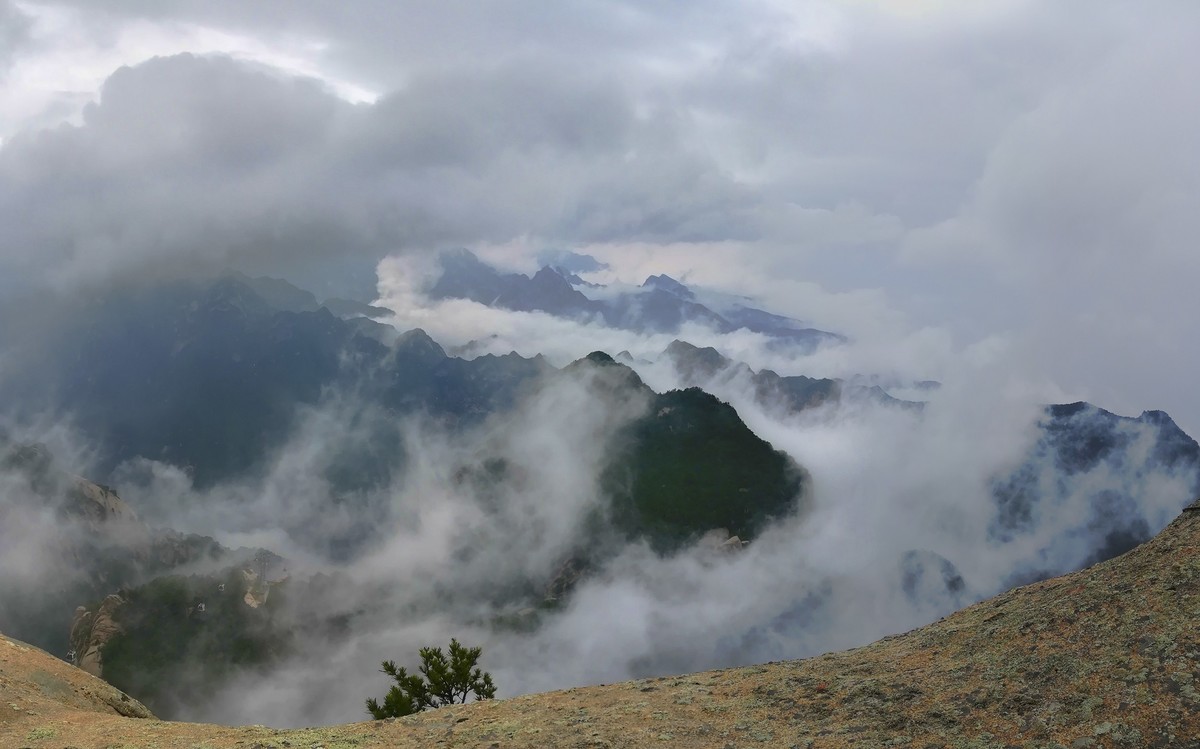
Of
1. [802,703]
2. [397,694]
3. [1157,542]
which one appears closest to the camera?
[802,703]

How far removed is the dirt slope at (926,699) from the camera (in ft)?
59.7

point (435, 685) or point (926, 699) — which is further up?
point (435, 685)

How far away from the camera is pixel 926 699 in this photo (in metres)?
20.8

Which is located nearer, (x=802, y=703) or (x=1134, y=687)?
(x=1134, y=687)

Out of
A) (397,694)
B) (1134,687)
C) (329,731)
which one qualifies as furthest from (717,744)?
(397,694)

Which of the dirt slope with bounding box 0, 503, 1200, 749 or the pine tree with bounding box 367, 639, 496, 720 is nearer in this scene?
the dirt slope with bounding box 0, 503, 1200, 749

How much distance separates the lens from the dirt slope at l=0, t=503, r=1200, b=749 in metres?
18.2

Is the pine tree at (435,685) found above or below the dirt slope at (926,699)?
above

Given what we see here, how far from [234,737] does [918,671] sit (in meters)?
22.1

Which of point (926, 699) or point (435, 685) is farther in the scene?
point (435, 685)

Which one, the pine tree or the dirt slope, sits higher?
the pine tree

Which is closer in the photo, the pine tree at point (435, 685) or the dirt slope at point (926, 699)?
the dirt slope at point (926, 699)

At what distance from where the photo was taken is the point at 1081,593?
23.5 metres

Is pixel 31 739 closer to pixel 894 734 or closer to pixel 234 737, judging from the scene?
pixel 234 737
